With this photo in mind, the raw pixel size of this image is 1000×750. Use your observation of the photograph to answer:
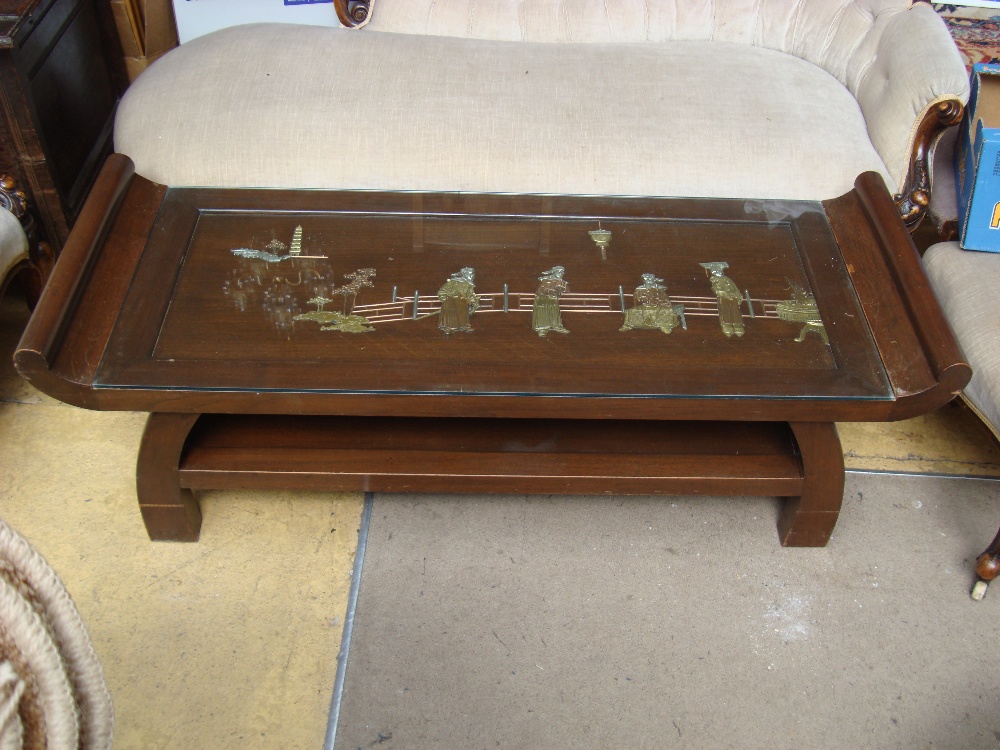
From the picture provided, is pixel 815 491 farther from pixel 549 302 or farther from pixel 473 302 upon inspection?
pixel 473 302

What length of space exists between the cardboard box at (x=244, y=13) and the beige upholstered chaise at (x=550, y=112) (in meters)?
0.56

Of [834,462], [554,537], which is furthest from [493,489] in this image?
[834,462]

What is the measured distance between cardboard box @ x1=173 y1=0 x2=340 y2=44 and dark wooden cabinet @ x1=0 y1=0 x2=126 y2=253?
0.33 meters

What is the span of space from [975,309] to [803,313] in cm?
42

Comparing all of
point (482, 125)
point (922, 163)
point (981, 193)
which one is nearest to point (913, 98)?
point (922, 163)

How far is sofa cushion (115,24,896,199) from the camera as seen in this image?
2.26 meters

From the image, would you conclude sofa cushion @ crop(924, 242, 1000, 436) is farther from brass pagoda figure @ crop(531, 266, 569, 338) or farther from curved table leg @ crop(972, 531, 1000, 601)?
brass pagoda figure @ crop(531, 266, 569, 338)

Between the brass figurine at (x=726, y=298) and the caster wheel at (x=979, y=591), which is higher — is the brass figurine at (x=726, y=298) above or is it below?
above

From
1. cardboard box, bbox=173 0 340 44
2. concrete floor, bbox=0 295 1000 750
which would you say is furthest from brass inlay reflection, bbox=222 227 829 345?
cardboard box, bbox=173 0 340 44

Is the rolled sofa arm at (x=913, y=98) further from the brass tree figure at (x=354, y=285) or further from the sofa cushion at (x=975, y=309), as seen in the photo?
the brass tree figure at (x=354, y=285)

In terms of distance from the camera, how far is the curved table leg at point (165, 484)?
69.8 inches

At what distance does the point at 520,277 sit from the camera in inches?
73.6

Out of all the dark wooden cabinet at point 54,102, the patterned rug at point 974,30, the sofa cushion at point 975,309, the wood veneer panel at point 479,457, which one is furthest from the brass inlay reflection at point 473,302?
the patterned rug at point 974,30

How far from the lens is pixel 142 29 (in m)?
3.02
